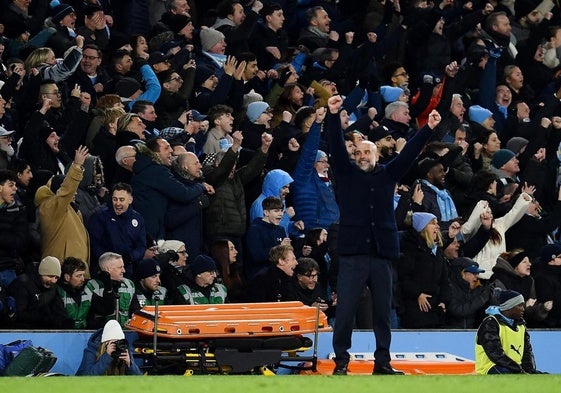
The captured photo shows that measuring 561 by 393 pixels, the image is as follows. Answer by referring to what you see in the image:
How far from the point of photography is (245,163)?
1764 cm

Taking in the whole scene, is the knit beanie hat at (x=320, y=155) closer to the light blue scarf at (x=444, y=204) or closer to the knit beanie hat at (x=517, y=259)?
the light blue scarf at (x=444, y=204)

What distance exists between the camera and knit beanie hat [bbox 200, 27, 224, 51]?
1984 centimetres

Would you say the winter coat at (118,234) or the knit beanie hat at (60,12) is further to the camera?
the knit beanie hat at (60,12)

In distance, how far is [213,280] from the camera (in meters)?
15.5

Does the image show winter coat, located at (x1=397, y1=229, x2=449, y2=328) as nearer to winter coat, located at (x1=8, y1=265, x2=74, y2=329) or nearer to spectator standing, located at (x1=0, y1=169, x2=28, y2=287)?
winter coat, located at (x1=8, y1=265, x2=74, y2=329)

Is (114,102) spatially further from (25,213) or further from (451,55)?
(451,55)

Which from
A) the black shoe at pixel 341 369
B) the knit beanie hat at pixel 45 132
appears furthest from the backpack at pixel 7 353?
the knit beanie hat at pixel 45 132

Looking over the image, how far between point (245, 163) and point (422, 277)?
8.20 feet

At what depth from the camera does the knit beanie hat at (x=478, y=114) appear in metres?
21.0

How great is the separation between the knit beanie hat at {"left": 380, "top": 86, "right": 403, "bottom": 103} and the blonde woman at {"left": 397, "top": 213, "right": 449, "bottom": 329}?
160 inches

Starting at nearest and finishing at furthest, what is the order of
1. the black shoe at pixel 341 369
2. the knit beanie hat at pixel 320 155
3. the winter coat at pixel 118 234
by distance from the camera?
the black shoe at pixel 341 369 → the winter coat at pixel 118 234 → the knit beanie hat at pixel 320 155

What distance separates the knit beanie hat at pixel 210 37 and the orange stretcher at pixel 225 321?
20.9 feet

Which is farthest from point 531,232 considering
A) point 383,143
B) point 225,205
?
point 225,205

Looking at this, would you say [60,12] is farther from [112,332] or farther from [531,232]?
[112,332]
